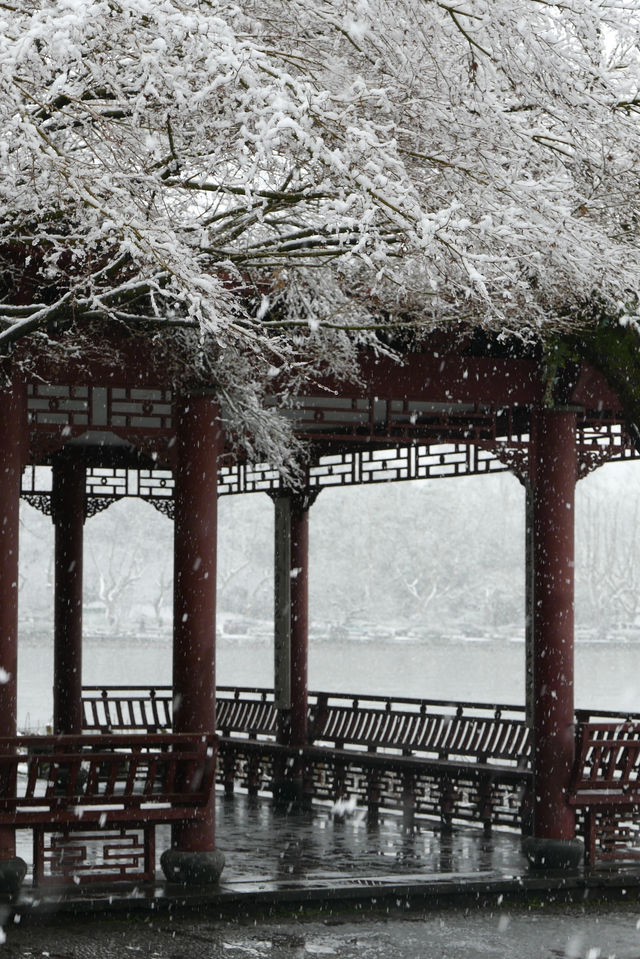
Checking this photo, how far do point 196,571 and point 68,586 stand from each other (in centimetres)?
758

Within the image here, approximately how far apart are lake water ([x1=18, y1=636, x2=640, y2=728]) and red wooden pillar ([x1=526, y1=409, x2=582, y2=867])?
4949 centimetres

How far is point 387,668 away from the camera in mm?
85438

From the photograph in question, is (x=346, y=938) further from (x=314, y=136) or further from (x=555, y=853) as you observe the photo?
(x=314, y=136)

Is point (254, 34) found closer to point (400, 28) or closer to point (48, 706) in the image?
point (400, 28)

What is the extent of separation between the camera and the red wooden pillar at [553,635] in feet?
41.7

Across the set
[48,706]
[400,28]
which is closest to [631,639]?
[48,706]

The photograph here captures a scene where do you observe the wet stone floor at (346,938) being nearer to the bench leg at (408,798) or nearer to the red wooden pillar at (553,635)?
the red wooden pillar at (553,635)

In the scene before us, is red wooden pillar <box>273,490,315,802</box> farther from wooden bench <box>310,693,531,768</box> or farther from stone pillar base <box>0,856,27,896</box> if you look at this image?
stone pillar base <box>0,856,27,896</box>

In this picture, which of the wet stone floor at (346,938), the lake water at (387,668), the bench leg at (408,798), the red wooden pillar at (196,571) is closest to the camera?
the wet stone floor at (346,938)

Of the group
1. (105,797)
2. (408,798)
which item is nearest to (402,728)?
(408,798)

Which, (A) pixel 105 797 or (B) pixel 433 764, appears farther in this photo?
(B) pixel 433 764

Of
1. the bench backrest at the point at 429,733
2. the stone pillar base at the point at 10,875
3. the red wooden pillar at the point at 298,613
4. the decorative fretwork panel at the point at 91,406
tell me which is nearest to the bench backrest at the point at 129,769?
the stone pillar base at the point at 10,875

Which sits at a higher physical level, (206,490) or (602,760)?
(206,490)

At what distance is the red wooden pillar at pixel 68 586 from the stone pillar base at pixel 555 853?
7.80m
